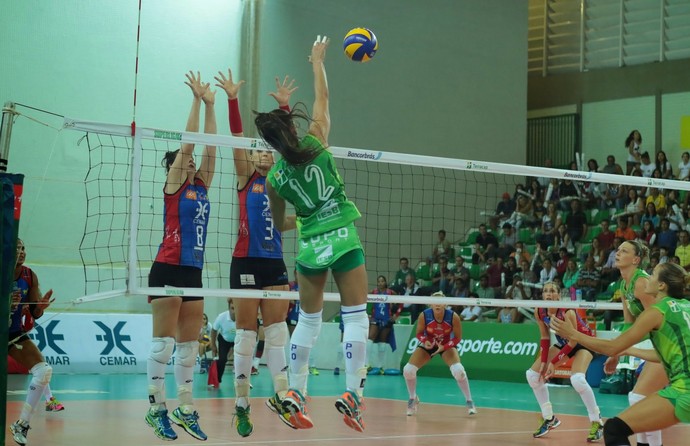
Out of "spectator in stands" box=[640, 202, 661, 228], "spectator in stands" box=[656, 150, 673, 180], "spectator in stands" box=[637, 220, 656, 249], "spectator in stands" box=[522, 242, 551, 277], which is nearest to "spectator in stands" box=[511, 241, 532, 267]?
"spectator in stands" box=[522, 242, 551, 277]

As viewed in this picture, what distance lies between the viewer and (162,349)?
710 cm

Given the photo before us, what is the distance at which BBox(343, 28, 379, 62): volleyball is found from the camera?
7.02 metres

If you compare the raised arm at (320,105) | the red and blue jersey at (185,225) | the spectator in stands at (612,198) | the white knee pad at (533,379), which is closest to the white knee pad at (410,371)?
the white knee pad at (533,379)

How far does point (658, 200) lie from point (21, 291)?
14696 mm

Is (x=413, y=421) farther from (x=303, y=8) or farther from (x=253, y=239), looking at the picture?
(x=303, y=8)

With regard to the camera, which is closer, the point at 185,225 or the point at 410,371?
the point at 185,225

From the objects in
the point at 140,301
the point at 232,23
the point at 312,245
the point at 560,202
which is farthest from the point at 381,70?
the point at 312,245

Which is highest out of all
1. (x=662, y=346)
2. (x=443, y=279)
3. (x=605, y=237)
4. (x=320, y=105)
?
(x=605, y=237)

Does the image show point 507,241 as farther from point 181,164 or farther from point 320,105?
point 320,105

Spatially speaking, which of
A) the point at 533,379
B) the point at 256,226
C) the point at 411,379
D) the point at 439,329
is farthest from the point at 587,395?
the point at 256,226

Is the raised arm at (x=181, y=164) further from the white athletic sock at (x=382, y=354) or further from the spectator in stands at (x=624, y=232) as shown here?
the spectator in stands at (x=624, y=232)

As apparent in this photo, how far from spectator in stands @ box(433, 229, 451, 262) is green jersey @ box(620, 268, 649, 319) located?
13.1m

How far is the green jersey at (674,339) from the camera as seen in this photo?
548cm

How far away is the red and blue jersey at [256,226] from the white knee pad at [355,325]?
1995mm
